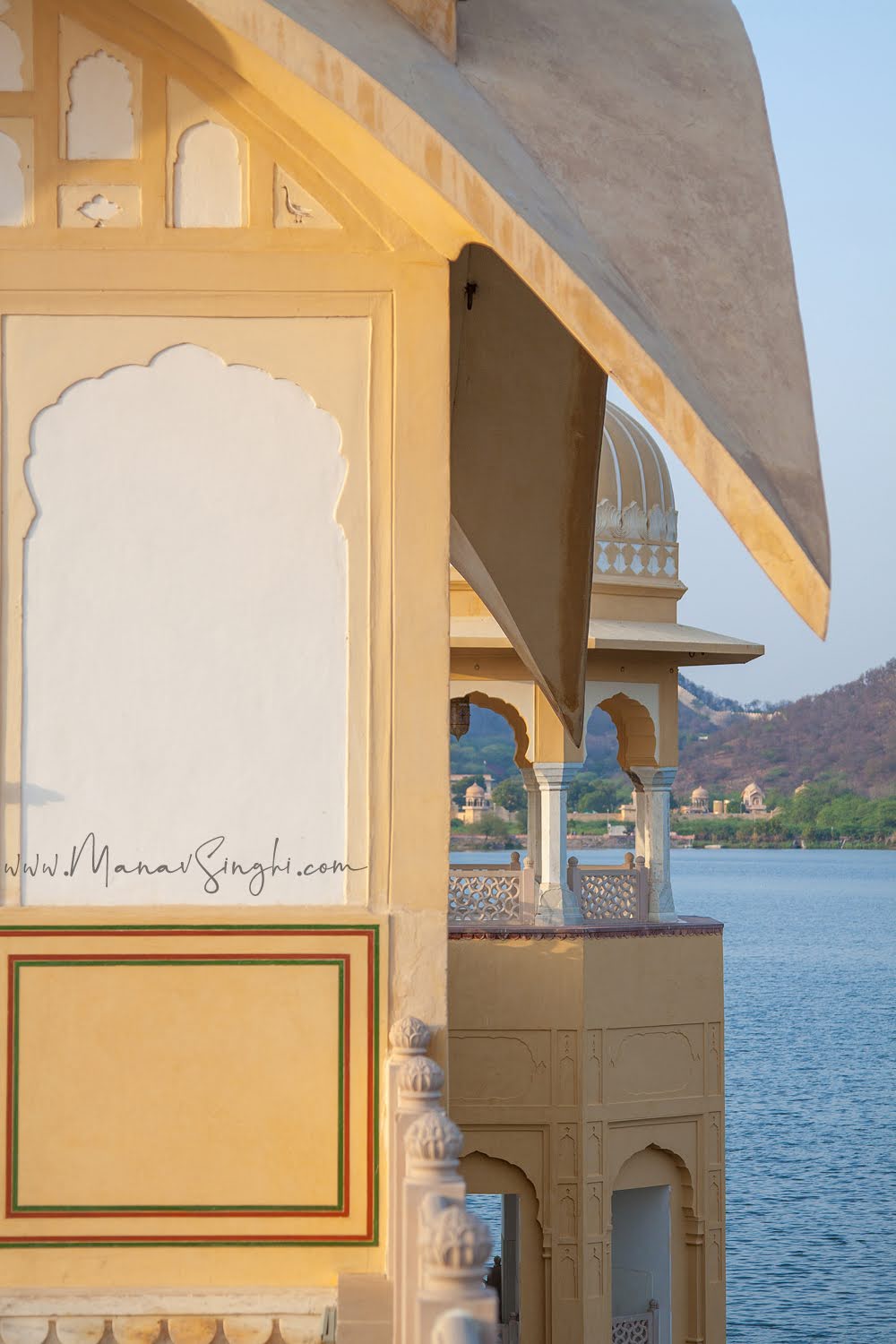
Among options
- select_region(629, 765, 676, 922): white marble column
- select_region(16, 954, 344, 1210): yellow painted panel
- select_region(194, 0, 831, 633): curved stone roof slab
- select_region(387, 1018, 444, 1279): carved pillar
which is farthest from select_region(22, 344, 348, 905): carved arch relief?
select_region(629, 765, 676, 922): white marble column

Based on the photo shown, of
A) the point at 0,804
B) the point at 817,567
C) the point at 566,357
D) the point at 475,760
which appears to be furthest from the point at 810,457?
the point at 475,760

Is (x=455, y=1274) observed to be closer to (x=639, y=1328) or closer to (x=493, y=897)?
(x=493, y=897)

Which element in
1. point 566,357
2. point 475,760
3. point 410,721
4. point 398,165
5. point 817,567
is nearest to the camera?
point 817,567

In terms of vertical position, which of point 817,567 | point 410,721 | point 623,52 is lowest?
point 410,721

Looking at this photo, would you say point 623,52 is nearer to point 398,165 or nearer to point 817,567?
point 398,165

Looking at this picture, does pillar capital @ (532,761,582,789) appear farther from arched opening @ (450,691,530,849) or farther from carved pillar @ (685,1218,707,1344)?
arched opening @ (450,691,530,849)

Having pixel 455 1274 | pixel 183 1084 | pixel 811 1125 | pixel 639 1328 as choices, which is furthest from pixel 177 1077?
pixel 811 1125

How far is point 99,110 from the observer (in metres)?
4.67

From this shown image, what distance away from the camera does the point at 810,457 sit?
4.12 metres

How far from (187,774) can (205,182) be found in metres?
1.53

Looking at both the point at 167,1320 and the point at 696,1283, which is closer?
the point at 167,1320

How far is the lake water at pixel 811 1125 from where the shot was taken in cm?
3444

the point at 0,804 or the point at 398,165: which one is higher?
the point at 398,165

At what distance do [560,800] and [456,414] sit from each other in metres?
8.53
